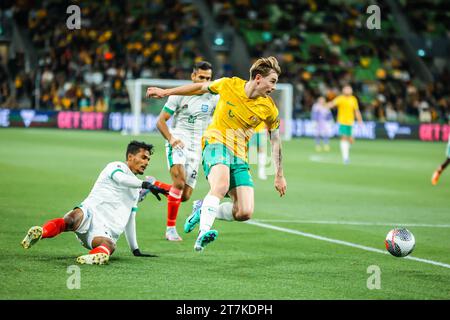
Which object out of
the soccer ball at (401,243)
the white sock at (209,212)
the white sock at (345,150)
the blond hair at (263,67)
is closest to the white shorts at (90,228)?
the white sock at (209,212)

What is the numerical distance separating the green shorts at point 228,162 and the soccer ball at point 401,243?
1760mm

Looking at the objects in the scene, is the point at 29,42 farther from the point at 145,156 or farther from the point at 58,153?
the point at 145,156

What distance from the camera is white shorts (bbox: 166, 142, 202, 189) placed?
11141mm

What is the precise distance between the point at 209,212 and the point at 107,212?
1.08 m

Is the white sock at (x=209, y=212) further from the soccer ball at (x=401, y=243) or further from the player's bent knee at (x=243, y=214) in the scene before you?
the soccer ball at (x=401, y=243)

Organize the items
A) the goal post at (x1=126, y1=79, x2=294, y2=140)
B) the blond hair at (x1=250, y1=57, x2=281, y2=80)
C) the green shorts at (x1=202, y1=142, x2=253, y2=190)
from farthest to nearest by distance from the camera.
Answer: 1. the goal post at (x1=126, y1=79, x2=294, y2=140)
2. the green shorts at (x1=202, y1=142, x2=253, y2=190)
3. the blond hair at (x1=250, y1=57, x2=281, y2=80)

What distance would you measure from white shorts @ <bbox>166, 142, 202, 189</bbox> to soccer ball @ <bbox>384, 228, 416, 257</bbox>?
2.97 m

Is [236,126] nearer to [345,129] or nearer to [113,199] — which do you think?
[113,199]

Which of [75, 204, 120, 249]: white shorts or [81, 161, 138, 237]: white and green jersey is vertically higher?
[81, 161, 138, 237]: white and green jersey

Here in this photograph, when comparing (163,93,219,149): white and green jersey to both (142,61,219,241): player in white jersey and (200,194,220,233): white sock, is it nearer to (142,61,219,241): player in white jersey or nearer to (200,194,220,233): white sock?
(142,61,219,241): player in white jersey

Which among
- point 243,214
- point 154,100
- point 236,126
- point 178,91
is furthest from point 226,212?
point 154,100

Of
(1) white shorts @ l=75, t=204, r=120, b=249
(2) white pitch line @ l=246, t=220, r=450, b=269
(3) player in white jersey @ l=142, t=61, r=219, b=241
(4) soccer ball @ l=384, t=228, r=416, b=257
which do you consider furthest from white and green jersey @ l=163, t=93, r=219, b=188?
(4) soccer ball @ l=384, t=228, r=416, b=257

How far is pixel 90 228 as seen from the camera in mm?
8789

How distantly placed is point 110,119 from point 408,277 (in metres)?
31.0
